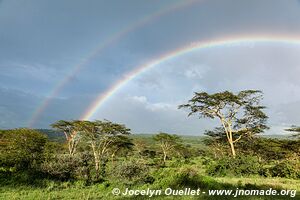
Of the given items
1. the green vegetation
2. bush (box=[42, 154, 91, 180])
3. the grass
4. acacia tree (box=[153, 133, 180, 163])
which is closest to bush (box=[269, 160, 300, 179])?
the green vegetation

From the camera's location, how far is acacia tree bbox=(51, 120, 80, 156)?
45.4 meters

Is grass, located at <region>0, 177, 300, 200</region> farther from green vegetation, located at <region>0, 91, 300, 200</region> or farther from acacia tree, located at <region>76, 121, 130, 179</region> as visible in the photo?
acacia tree, located at <region>76, 121, 130, 179</region>

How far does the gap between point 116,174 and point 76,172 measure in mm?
2814

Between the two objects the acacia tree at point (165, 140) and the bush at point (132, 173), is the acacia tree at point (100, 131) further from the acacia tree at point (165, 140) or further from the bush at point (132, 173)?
the bush at point (132, 173)

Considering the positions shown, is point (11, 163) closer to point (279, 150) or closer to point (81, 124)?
point (81, 124)

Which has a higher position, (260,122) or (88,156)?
(260,122)

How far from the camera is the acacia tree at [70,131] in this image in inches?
1789

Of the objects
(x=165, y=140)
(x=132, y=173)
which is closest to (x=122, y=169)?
(x=132, y=173)

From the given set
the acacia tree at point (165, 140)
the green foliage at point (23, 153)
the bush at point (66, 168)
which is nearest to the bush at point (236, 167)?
the bush at point (66, 168)

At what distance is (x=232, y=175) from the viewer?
2580cm

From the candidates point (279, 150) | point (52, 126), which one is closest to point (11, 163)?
point (52, 126)

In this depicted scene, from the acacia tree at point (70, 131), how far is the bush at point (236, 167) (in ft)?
79.3

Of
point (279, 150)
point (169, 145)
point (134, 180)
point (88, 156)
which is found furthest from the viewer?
point (169, 145)

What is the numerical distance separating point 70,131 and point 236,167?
3012 centimetres
